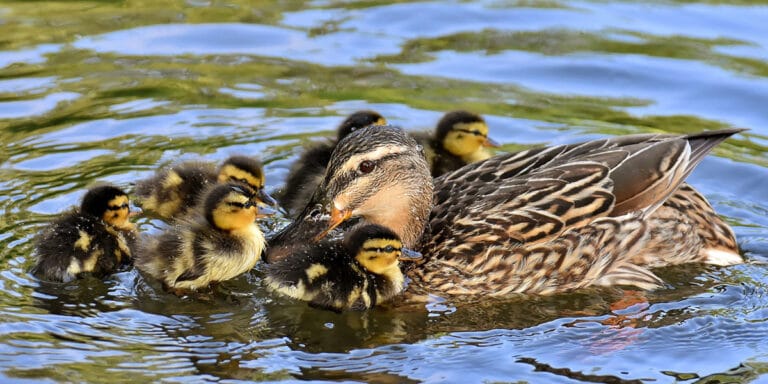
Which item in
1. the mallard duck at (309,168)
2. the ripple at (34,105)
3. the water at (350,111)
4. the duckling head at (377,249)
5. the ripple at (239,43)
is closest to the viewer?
the water at (350,111)

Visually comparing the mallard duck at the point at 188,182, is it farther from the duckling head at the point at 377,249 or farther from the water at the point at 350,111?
the duckling head at the point at 377,249

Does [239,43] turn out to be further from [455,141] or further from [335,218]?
[335,218]

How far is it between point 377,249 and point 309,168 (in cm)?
150

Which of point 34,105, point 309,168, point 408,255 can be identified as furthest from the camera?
point 34,105

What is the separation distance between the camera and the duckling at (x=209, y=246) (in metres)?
6.19

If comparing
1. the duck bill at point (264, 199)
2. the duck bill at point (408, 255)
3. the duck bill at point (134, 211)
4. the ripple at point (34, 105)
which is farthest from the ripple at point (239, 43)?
the duck bill at point (408, 255)

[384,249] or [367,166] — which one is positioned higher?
[367,166]

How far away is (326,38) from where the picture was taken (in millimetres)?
10250

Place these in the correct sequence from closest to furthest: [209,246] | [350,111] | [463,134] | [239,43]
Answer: [209,246], [463,134], [350,111], [239,43]

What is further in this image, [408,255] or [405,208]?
[405,208]

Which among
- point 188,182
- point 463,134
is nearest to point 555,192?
point 463,134

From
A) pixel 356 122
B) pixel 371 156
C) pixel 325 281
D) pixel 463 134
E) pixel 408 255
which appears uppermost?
pixel 371 156

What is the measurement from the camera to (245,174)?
22.8 ft

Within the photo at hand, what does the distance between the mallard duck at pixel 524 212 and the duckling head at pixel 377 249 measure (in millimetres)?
213
